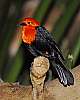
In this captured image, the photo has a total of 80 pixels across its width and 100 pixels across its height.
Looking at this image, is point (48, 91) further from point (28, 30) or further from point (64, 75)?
point (28, 30)

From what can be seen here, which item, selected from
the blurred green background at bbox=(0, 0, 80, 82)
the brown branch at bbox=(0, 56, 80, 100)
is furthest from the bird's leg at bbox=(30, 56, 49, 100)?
the blurred green background at bbox=(0, 0, 80, 82)

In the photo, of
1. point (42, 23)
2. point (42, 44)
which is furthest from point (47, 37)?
point (42, 23)

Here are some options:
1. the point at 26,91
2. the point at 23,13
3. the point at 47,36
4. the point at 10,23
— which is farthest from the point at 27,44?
the point at 23,13

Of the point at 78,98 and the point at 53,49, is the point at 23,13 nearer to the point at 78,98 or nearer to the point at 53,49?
the point at 53,49

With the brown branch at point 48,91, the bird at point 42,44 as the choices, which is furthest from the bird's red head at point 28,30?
the brown branch at point 48,91

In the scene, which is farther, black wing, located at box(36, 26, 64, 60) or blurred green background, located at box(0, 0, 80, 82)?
blurred green background, located at box(0, 0, 80, 82)

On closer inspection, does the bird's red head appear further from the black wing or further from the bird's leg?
the bird's leg
